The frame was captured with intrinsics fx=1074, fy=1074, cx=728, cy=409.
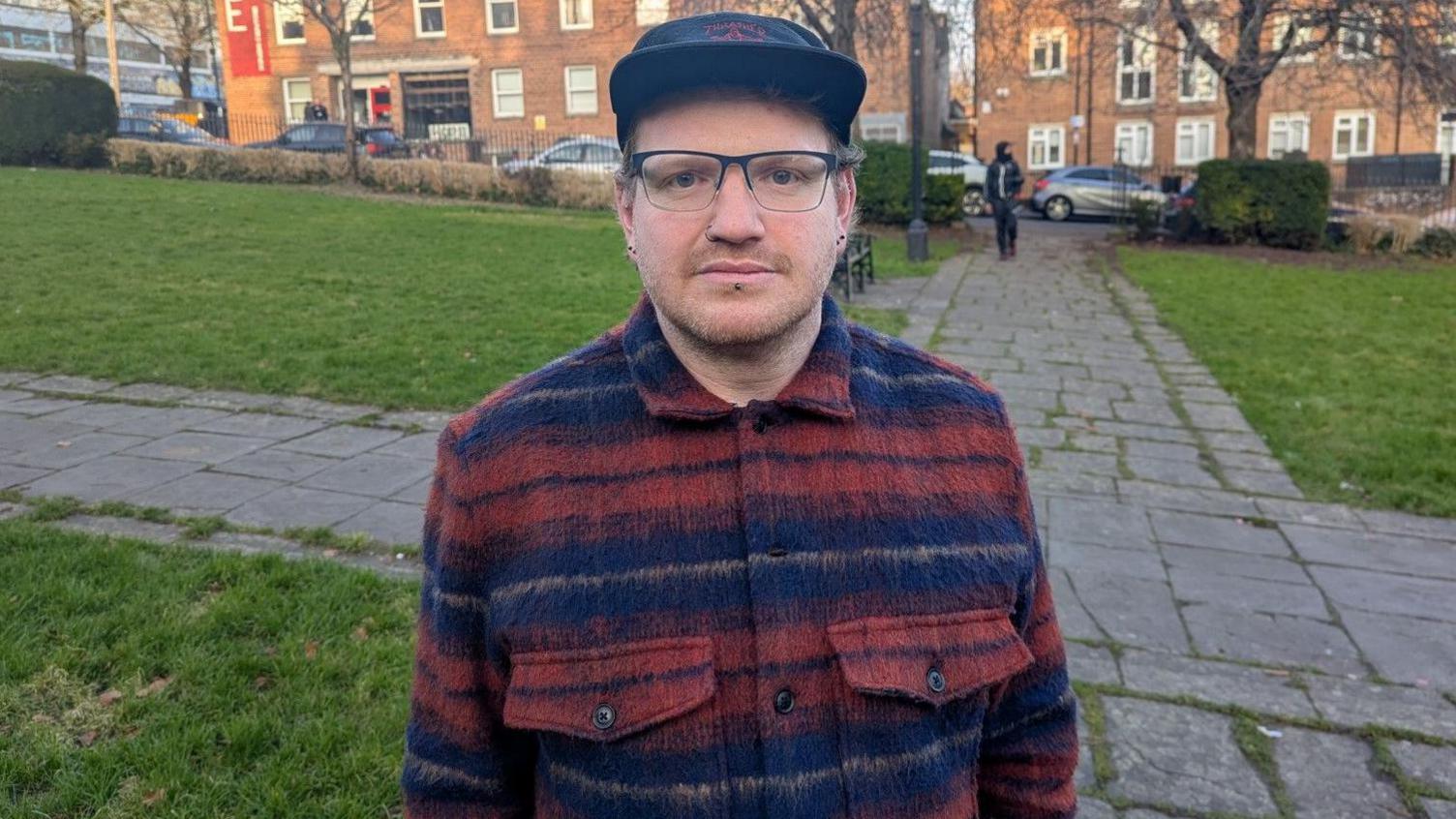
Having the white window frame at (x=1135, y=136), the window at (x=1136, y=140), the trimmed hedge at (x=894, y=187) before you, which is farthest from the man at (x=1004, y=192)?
the white window frame at (x=1135, y=136)

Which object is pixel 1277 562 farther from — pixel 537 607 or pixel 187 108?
pixel 187 108

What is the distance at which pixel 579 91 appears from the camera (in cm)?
3619

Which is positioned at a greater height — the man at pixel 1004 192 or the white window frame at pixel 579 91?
the white window frame at pixel 579 91

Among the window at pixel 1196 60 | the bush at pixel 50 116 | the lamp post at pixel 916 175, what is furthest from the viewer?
the bush at pixel 50 116

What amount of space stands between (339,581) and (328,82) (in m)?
37.6

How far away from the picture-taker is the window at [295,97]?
37812 mm

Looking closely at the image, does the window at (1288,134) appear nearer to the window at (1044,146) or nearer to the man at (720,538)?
the window at (1044,146)

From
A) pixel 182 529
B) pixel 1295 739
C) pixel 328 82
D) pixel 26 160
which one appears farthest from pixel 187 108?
pixel 1295 739

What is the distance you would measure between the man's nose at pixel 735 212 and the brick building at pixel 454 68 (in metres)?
34.9

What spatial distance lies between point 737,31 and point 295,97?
1620 inches

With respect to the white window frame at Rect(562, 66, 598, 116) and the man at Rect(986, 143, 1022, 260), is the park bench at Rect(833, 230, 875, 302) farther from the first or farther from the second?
the white window frame at Rect(562, 66, 598, 116)

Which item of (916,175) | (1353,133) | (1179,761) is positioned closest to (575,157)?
(916,175)

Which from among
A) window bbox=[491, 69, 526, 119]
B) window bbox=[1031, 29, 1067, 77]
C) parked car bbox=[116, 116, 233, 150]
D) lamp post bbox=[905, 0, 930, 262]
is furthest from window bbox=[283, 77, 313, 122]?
lamp post bbox=[905, 0, 930, 262]

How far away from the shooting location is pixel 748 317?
1.37m
